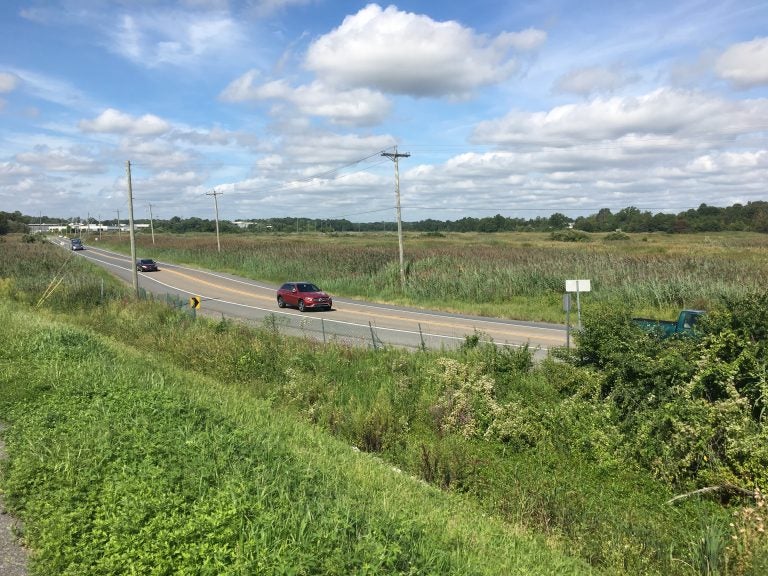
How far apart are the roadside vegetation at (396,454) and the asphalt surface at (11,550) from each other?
0.15 meters

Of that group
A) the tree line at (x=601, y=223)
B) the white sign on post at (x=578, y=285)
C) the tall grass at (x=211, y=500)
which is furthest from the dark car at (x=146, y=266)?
the tree line at (x=601, y=223)

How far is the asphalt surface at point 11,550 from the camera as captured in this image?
195 inches

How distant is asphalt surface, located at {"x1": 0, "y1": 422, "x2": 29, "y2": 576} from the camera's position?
4.96 meters

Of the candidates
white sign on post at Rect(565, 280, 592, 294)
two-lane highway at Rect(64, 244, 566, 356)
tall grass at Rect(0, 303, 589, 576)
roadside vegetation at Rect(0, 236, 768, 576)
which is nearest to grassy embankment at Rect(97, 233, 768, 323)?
two-lane highway at Rect(64, 244, 566, 356)

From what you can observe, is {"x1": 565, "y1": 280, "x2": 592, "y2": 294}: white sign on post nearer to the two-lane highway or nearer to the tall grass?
the two-lane highway

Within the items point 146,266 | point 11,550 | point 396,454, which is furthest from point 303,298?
point 146,266

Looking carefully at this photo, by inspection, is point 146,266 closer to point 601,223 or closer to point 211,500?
point 211,500

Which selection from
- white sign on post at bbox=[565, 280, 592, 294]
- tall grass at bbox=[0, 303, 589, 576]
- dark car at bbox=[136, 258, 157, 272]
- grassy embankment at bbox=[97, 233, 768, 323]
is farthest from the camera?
dark car at bbox=[136, 258, 157, 272]

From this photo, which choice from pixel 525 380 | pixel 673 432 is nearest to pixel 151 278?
pixel 525 380

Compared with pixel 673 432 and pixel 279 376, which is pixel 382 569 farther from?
pixel 279 376

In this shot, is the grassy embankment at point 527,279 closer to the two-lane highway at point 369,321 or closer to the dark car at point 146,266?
the two-lane highway at point 369,321

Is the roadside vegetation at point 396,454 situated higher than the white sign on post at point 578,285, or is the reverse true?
the white sign on post at point 578,285

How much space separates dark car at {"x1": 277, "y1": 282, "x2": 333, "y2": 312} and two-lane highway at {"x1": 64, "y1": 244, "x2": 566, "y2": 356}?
0.51m

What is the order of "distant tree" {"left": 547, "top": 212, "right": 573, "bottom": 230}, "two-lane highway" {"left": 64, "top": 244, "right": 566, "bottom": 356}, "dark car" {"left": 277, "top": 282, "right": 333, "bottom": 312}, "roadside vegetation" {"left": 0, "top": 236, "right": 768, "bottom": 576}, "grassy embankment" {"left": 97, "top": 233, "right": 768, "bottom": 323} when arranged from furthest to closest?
"distant tree" {"left": 547, "top": 212, "right": 573, "bottom": 230}
"dark car" {"left": 277, "top": 282, "right": 333, "bottom": 312}
"grassy embankment" {"left": 97, "top": 233, "right": 768, "bottom": 323}
"two-lane highway" {"left": 64, "top": 244, "right": 566, "bottom": 356}
"roadside vegetation" {"left": 0, "top": 236, "right": 768, "bottom": 576}
